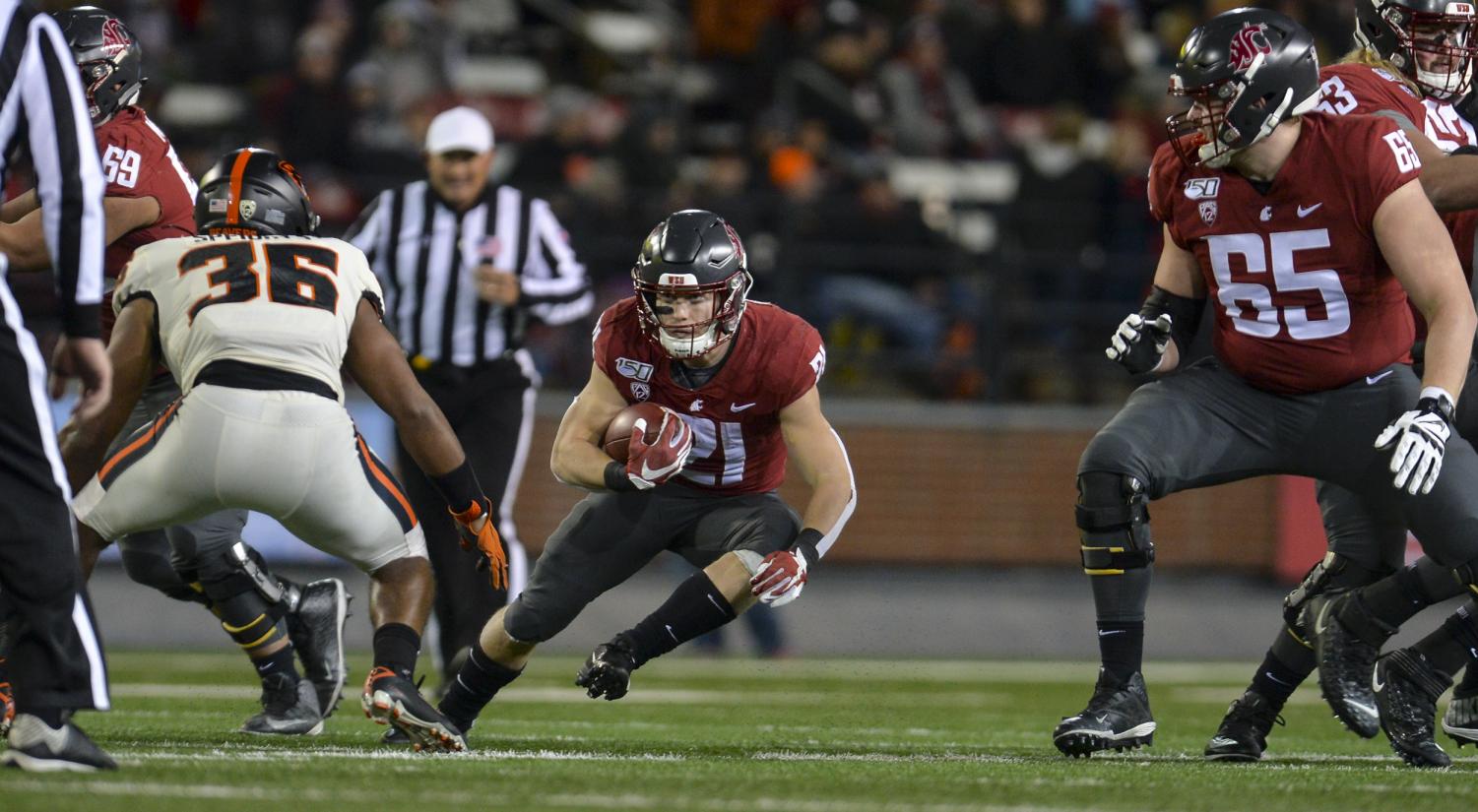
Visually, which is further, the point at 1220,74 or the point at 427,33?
the point at 427,33

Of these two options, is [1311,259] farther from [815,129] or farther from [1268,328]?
[815,129]

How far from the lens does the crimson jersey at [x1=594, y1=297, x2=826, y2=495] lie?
192 inches

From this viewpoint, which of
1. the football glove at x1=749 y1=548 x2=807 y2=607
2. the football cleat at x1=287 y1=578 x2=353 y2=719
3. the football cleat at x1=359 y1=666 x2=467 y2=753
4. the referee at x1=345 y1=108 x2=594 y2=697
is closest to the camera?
the football cleat at x1=359 y1=666 x2=467 y2=753

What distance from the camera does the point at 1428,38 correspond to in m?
5.16

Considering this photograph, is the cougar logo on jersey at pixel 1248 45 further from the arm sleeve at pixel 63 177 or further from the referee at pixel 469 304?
the referee at pixel 469 304

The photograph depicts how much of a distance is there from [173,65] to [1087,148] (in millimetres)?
5456

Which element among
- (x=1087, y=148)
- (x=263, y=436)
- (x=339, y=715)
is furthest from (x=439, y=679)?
(x=1087, y=148)

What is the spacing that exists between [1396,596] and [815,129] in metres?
6.98

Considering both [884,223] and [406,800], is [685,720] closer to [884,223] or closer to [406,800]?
[406,800]

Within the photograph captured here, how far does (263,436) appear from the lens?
451 centimetres

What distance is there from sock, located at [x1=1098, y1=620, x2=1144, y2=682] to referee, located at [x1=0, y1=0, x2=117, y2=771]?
2.28 metres

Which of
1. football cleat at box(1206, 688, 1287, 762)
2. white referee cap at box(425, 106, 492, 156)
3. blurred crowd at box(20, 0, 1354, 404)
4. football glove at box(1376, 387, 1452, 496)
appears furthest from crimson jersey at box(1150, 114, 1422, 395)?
blurred crowd at box(20, 0, 1354, 404)

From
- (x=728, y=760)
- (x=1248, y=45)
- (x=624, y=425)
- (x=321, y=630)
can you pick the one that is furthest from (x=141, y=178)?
(x=1248, y=45)

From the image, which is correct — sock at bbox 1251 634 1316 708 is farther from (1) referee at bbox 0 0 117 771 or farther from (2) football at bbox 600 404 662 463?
(1) referee at bbox 0 0 117 771
